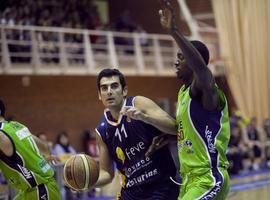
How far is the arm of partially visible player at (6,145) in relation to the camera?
5.04 m

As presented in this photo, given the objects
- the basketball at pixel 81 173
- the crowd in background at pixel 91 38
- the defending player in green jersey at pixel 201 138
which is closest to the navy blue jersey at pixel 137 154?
the basketball at pixel 81 173

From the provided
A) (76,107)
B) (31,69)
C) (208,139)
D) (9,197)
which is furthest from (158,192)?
(76,107)

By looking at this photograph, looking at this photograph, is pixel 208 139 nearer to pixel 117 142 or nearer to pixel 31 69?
pixel 117 142

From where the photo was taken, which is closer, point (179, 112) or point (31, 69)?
point (179, 112)

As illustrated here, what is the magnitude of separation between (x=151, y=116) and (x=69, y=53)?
12266 millimetres

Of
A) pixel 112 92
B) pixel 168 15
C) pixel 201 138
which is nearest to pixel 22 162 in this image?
pixel 112 92

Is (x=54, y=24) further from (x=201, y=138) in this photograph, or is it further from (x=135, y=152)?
(x=201, y=138)

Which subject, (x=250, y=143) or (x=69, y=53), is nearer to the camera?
A: (x=69, y=53)

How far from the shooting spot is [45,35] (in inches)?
618

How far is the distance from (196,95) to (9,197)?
4.98 meters

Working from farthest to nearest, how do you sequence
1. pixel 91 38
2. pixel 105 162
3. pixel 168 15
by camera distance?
1. pixel 91 38
2. pixel 105 162
3. pixel 168 15

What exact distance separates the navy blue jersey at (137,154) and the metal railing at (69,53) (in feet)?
31.6

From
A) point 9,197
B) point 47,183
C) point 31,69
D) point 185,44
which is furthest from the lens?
point 31,69

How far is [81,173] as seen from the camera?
480 centimetres
